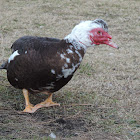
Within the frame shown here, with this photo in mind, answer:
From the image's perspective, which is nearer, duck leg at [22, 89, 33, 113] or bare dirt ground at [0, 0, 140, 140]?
bare dirt ground at [0, 0, 140, 140]

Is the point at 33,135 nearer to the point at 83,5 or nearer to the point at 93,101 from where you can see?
the point at 93,101

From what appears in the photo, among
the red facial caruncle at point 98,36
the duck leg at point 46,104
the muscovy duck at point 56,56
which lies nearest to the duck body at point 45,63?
the muscovy duck at point 56,56

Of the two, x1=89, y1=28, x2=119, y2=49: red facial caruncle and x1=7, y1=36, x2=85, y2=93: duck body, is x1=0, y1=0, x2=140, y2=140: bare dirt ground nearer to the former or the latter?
x1=7, y1=36, x2=85, y2=93: duck body

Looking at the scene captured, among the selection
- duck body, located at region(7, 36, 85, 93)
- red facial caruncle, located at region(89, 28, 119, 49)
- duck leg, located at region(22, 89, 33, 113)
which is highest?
red facial caruncle, located at region(89, 28, 119, 49)

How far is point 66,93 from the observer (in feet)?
13.1

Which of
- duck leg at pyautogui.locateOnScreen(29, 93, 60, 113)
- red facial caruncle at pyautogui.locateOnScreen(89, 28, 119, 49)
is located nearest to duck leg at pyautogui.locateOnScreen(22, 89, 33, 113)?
duck leg at pyautogui.locateOnScreen(29, 93, 60, 113)

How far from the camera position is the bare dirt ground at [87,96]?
3.01m

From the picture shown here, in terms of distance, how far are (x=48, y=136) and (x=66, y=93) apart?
3.88ft

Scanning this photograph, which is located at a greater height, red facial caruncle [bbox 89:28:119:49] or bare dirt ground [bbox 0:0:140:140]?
red facial caruncle [bbox 89:28:119:49]

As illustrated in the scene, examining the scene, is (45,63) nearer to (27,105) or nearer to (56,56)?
(56,56)

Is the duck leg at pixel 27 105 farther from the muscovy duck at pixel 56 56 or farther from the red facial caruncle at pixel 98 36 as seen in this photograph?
the red facial caruncle at pixel 98 36

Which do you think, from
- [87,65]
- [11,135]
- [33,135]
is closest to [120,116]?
[33,135]

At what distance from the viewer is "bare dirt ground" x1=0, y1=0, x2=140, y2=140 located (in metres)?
3.01

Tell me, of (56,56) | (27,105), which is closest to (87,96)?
(27,105)
